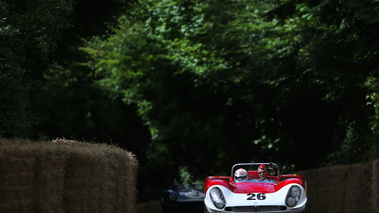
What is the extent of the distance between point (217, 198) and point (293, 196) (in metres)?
1.42

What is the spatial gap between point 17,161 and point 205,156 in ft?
110

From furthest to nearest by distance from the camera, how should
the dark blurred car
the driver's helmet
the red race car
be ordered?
1. the dark blurred car
2. the driver's helmet
3. the red race car

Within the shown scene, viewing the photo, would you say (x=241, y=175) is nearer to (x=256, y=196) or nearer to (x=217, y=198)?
(x=256, y=196)

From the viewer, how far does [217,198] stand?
13344 millimetres

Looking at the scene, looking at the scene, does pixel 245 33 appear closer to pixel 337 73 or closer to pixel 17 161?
pixel 337 73

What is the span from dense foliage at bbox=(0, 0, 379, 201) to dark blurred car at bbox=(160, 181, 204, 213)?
492 cm

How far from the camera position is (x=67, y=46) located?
21094mm

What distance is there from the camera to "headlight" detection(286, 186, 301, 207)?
43.0ft

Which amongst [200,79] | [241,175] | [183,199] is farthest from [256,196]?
[200,79]

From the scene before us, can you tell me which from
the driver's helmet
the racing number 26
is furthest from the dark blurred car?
the racing number 26

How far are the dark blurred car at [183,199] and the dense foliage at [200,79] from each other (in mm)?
4919

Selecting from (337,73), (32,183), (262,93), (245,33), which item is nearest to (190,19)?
(245,33)

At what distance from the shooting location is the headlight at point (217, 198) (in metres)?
13.2

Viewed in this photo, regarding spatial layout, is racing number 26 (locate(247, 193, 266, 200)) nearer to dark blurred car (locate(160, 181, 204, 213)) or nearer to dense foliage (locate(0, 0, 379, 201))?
dense foliage (locate(0, 0, 379, 201))
